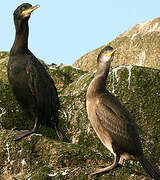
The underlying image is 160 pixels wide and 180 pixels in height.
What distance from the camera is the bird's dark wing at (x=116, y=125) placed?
25.9ft

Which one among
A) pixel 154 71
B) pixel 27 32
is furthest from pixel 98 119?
pixel 154 71

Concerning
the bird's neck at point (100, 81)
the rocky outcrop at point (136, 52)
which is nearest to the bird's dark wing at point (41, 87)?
the bird's neck at point (100, 81)

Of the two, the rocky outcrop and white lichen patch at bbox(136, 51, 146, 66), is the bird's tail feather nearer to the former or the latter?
the rocky outcrop

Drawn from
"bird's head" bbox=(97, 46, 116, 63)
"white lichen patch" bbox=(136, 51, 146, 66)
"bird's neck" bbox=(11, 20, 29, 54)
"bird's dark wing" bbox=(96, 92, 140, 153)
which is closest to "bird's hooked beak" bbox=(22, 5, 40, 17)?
"bird's neck" bbox=(11, 20, 29, 54)

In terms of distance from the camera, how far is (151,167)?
776cm

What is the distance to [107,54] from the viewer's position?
26.0ft

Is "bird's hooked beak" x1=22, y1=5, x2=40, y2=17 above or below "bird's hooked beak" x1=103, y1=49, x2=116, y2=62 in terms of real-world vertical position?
above

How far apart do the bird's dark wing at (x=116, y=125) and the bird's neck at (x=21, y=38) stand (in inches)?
69.2

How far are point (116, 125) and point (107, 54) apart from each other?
Result: 0.99m

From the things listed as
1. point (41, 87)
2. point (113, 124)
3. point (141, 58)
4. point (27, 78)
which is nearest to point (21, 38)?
point (27, 78)

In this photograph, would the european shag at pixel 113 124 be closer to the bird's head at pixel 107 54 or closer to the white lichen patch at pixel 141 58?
the bird's head at pixel 107 54

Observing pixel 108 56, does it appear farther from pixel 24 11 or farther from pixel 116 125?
pixel 24 11

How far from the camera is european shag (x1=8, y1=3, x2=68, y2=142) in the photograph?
8898 mm

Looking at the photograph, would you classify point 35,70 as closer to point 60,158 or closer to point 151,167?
point 60,158
